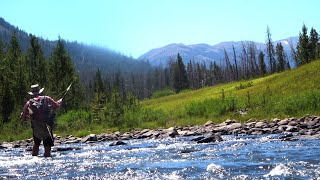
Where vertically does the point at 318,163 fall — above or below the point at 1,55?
below

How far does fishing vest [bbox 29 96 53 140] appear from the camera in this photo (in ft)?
53.7

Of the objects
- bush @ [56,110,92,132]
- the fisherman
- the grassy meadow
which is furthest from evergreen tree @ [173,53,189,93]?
the fisherman

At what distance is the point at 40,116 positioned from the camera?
16.4 metres

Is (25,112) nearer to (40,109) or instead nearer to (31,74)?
(40,109)

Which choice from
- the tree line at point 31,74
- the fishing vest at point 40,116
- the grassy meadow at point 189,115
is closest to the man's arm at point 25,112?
the fishing vest at point 40,116

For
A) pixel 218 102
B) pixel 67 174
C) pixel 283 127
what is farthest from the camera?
pixel 218 102

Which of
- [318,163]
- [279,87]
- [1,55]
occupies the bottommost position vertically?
[318,163]

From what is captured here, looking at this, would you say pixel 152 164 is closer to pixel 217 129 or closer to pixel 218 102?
pixel 217 129

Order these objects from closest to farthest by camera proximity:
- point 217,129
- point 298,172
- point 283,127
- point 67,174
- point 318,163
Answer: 1. point 298,172
2. point 318,163
3. point 67,174
4. point 283,127
5. point 217,129

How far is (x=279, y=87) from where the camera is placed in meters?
53.5

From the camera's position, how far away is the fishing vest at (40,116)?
16359mm

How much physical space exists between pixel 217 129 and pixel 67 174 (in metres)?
16.9

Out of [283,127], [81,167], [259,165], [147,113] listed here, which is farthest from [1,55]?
[259,165]

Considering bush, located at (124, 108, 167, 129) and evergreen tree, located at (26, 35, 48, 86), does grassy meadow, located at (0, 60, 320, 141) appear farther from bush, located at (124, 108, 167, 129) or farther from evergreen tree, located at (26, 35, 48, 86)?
evergreen tree, located at (26, 35, 48, 86)
